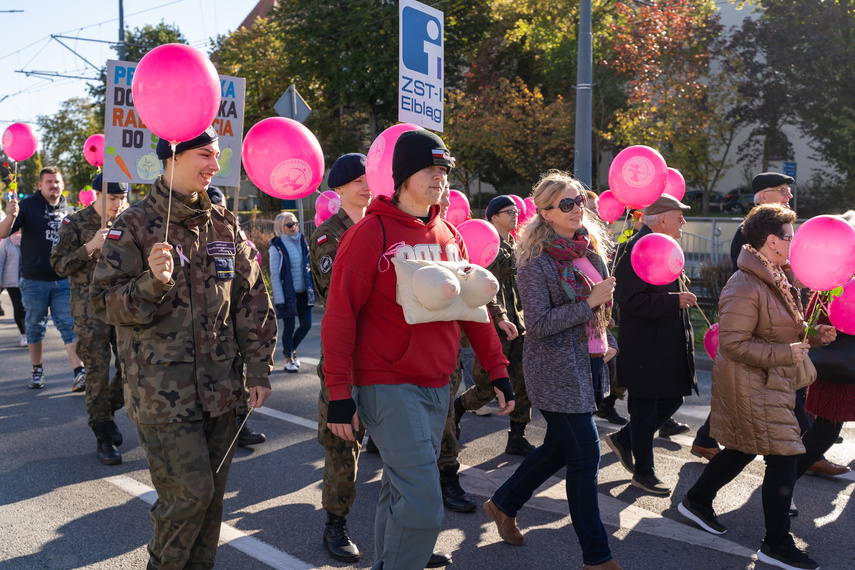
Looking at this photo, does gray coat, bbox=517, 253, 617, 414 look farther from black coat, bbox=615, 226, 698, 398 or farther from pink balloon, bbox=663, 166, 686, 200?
pink balloon, bbox=663, 166, 686, 200

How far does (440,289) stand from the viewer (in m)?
2.83

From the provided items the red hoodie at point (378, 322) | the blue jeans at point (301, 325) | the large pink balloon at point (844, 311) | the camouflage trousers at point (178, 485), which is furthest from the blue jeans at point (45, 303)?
the large pink balloon at point (844, 311)

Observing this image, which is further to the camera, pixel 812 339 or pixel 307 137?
pixel 307 137

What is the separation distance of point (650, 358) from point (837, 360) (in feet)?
3.57

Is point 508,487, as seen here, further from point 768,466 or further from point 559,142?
point 559,142

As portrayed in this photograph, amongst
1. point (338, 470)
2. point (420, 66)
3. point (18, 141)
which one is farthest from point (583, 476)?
point (18, 141)

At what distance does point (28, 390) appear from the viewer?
7.88 m

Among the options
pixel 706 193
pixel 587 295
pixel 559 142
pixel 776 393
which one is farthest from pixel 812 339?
pixel 706 193

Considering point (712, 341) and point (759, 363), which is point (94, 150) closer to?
point (712, 341)

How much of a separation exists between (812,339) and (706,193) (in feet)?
83.3

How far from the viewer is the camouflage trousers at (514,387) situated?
18.1 feet

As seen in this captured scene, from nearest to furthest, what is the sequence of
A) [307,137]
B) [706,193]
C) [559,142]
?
[307,137]
[559,142]
[706,193]

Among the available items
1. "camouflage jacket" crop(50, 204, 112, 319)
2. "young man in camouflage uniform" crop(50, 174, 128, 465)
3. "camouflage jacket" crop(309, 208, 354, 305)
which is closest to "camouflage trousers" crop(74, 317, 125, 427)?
"young man in camouflage uniform" crop(50, 174, 128, 465)

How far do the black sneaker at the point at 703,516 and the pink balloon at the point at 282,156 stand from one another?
2.95 meters
